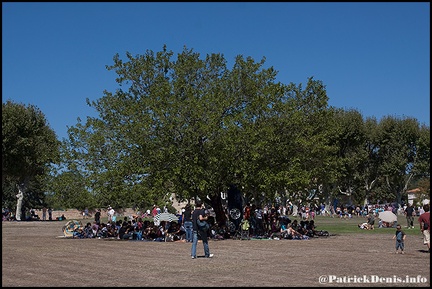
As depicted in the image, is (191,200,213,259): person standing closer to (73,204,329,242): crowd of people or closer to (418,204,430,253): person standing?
(418,204,430,253): person standing

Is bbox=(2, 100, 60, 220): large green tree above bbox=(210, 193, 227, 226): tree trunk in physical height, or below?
above

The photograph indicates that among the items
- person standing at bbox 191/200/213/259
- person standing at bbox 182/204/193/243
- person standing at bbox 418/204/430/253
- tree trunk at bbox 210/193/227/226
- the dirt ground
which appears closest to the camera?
the dirt ground

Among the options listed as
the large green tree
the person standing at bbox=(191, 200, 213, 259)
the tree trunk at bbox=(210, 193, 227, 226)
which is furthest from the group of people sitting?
the large green tree

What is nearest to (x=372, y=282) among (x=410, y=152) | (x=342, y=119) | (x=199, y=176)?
(x=199, y=176)

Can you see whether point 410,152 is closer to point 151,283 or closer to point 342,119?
point 342,119

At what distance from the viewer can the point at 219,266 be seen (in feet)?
59.1

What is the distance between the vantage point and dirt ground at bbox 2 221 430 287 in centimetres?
1448

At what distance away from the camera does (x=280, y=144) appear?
33.2 metres

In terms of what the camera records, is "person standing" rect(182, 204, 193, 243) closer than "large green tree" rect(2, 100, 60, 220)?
Yes

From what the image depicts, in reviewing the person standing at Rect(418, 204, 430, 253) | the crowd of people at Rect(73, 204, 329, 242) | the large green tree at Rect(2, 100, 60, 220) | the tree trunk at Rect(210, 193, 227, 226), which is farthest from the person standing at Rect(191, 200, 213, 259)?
the large green tree at Rect(2, 100, 60, 220)

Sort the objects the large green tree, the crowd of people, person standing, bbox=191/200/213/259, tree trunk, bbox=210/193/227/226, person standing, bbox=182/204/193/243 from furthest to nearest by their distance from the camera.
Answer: the large green tree
tree trunk, bbox=210/193/227/226
the crowd of people
person standing, bbox=182/204/193/243
person standing, bbox=191/200/213/259

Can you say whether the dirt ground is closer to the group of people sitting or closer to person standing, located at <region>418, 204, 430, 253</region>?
person standing, located at <region>418, 204, 430, 253</region>

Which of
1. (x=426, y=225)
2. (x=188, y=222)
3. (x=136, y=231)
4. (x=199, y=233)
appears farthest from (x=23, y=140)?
(x=426, y=225)

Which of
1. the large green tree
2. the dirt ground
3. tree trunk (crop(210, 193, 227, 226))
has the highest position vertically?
the large green tree
